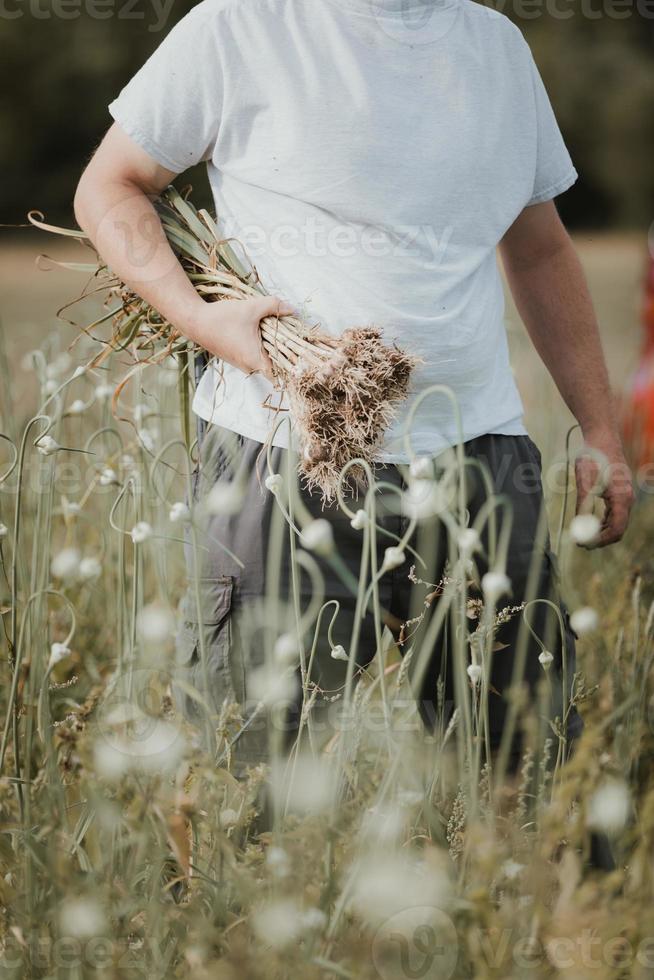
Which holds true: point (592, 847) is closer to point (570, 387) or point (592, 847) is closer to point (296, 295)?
point (570, 387)

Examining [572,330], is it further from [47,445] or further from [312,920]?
[312,920]

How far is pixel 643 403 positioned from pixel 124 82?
60.2ft

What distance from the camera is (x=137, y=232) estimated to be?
4.73 feet

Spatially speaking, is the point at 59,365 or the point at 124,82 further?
the point at 124,82

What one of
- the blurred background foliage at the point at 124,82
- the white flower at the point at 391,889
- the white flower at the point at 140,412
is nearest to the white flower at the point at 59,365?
the white flower at the point at 140,412

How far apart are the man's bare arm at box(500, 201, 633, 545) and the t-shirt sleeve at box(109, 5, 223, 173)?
0.54 meters

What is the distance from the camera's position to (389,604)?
4.78 feet

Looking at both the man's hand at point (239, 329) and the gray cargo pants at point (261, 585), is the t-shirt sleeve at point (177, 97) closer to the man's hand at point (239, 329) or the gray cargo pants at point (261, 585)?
the man's hand at point (239, 329)

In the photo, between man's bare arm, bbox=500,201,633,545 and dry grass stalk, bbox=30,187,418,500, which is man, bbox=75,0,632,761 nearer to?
dry grass stalk, bbox=30,187,418,500

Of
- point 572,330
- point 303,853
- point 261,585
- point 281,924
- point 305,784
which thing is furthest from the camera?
point 572,330

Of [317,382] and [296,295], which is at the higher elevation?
[296,295]

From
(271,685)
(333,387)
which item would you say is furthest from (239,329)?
(271,685)

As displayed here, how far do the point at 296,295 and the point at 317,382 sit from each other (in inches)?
8.0

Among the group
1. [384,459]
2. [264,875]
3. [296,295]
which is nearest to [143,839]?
[264,875]
